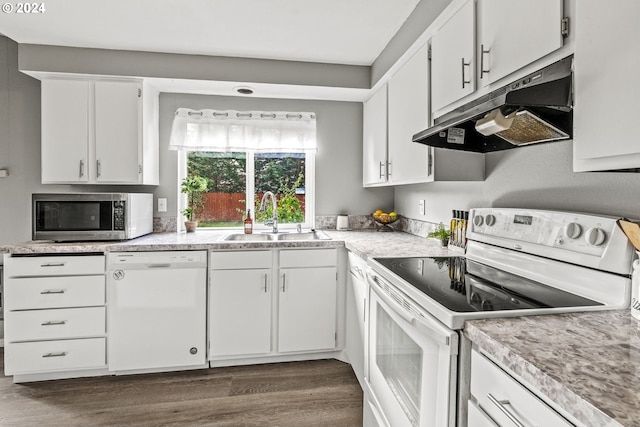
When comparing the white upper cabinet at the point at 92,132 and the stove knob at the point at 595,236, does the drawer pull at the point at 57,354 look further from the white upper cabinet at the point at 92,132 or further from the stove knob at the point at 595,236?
the stove knob at the point at 595,236

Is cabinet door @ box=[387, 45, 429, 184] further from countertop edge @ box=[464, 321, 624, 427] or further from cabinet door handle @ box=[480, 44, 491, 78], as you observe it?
countertop edge @ box=[464, 321, 624, 427]

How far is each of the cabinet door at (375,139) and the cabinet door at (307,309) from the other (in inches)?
33.7

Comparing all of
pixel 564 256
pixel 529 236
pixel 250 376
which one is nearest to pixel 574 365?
pixel 564 256

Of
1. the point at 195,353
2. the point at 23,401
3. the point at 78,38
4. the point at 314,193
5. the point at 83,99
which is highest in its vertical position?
the point at 78,38

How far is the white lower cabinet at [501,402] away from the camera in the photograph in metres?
0.65

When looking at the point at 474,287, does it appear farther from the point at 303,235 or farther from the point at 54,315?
the point at 54,315

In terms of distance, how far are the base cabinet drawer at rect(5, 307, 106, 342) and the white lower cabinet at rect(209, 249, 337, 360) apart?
72 cm

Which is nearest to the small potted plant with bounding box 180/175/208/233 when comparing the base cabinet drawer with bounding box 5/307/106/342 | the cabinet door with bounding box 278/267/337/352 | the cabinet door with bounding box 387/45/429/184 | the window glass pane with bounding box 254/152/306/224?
the window glass pane with bounding box 254/152/306/224

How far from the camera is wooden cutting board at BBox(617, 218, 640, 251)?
0.91 metres

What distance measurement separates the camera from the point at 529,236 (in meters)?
1.34

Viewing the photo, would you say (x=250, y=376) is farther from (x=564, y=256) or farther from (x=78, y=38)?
(x=78, y=38)

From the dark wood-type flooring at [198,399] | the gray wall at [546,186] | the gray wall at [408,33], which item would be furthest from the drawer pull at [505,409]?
the gray wall at [408,33]

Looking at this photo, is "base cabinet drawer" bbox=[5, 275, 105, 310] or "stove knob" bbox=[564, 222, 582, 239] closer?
"stove knob" bbox=[564, 222, 582, 239]

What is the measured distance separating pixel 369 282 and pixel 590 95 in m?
1.11
